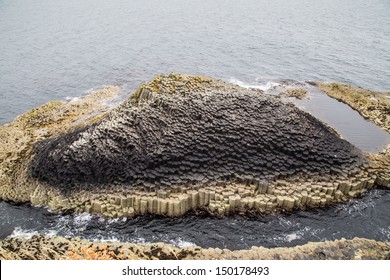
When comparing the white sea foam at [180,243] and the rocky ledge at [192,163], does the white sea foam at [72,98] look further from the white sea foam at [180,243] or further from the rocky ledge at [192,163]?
the white sea foam at [180,243]

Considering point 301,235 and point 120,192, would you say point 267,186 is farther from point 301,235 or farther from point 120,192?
point 120,192

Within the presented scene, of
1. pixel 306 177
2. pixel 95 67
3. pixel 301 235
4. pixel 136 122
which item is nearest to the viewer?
Result: pixel 301 235

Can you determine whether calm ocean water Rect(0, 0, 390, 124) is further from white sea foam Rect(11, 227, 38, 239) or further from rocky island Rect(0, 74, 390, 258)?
white sea foam Rect(11, 227, 38, 239)

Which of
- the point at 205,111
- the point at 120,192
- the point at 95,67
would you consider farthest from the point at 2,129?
the point at 95,67

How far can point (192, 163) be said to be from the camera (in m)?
30.4

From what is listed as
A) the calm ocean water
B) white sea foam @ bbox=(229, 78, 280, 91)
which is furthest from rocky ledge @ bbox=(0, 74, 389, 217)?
the calm ocean water

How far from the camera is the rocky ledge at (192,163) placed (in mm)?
28438

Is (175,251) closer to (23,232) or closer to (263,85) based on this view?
(23,232)

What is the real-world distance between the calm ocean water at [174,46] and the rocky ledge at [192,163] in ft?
66.6

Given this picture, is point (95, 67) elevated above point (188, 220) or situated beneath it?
elevated above

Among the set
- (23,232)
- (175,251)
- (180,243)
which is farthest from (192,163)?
(23,232)

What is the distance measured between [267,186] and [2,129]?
3109 centimetres

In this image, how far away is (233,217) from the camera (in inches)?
1085

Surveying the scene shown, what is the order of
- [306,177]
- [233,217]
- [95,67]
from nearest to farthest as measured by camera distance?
[233,217], [306,177], [95,67]
